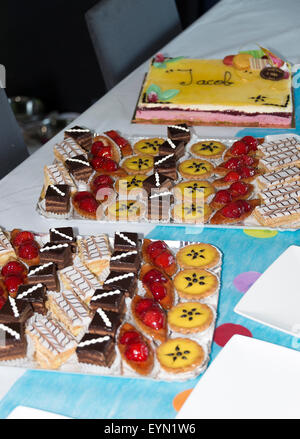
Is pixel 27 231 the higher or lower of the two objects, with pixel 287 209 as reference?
higher

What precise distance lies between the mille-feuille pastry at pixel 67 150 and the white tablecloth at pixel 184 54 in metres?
0.08

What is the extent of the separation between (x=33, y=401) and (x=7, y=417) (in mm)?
90

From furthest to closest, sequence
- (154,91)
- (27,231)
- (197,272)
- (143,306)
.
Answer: (154,91)
(27,231)
(197,272)
(143,306)

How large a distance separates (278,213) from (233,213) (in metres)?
0.17

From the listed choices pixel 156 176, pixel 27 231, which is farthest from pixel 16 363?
pixel 156 176

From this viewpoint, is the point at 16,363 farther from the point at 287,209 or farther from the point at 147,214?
the point at 287,209

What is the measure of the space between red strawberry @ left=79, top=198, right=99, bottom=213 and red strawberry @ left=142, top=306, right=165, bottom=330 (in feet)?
2.35

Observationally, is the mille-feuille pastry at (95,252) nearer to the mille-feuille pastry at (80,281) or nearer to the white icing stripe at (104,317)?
the mille-feuille pastry at (80,281)

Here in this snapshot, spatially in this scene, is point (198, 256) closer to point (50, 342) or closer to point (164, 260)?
point (164, 260)

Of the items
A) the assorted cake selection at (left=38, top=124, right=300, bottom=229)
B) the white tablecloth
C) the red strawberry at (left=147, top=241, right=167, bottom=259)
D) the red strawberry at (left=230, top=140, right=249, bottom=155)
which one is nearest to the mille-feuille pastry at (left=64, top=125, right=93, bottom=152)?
the assorted cake selection at (left=38, top=124, right=300, bottom=229)

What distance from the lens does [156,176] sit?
2605mm

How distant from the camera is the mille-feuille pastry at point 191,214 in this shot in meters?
2.44
